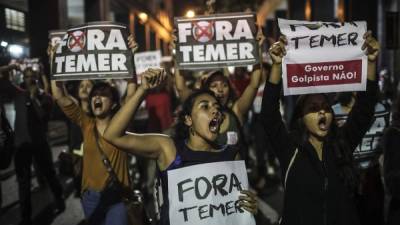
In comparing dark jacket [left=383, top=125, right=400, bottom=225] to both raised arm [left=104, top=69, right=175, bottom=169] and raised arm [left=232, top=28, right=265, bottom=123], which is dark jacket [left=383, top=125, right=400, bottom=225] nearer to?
raised arm [left=104, top=69, right=175, bottom=169]

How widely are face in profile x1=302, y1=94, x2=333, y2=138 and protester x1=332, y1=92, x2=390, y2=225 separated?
52.4 inches

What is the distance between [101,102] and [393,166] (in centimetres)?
236

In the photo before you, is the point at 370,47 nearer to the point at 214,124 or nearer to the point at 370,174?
the point at 214,124

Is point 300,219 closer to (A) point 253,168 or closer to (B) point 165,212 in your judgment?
(B) point 165,212

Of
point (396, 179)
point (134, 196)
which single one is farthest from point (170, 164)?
point (396, 179)

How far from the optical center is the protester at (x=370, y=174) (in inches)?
185

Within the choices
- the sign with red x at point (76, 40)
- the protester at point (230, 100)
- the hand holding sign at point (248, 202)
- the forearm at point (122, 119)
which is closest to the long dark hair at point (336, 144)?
the hand holding sign at point (248, 202)

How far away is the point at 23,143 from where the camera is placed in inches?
269

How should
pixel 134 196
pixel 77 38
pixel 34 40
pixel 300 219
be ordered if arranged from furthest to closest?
1. pixel 34 40
2. pixel 77 38
3. pixel 134 196
4. pixel 300 219

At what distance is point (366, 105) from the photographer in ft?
11.4

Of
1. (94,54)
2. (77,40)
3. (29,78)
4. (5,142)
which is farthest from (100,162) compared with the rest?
(29,78)

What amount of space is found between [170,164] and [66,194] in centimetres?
543

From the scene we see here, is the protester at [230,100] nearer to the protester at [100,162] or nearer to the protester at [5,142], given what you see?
the protester at [100,162]

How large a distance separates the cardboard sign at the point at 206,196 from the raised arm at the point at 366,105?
846mm
